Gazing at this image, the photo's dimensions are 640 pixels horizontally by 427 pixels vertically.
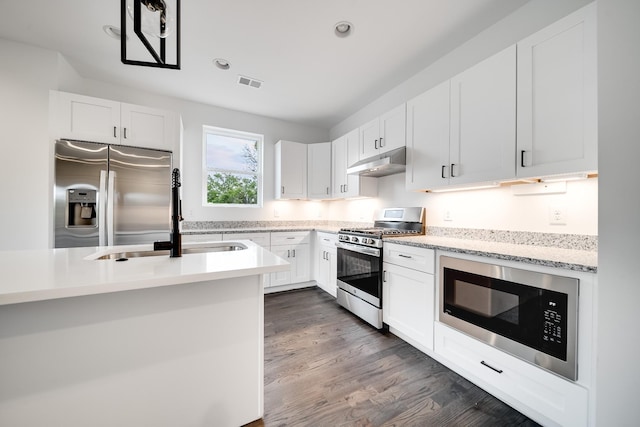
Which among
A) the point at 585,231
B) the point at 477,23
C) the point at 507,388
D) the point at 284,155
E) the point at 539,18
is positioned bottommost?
the point at 507,388

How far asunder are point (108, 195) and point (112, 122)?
827mm

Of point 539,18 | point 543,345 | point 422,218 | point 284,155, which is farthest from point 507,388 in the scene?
point 284,155

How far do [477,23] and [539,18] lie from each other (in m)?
0.42

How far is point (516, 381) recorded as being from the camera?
1.39m

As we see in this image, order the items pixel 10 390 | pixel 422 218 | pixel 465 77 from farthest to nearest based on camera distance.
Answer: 1. pixel 422 218
2. pixel 465 77
3. pixel 10 390

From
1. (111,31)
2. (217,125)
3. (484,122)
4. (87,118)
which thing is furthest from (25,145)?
(484,122)

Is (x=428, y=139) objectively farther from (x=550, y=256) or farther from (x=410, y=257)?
(x=550, y=256)

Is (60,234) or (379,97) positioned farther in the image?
(379,97)

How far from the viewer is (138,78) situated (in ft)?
9.38

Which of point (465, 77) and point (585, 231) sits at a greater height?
point (465, 77)

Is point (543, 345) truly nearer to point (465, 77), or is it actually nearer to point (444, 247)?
point (444, 247)

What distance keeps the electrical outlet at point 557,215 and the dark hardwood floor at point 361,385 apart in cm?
126

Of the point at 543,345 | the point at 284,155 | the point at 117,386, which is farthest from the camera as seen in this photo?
the point at 284,155

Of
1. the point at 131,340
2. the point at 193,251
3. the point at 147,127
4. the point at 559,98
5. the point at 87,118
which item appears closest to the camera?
the point at 131,340
